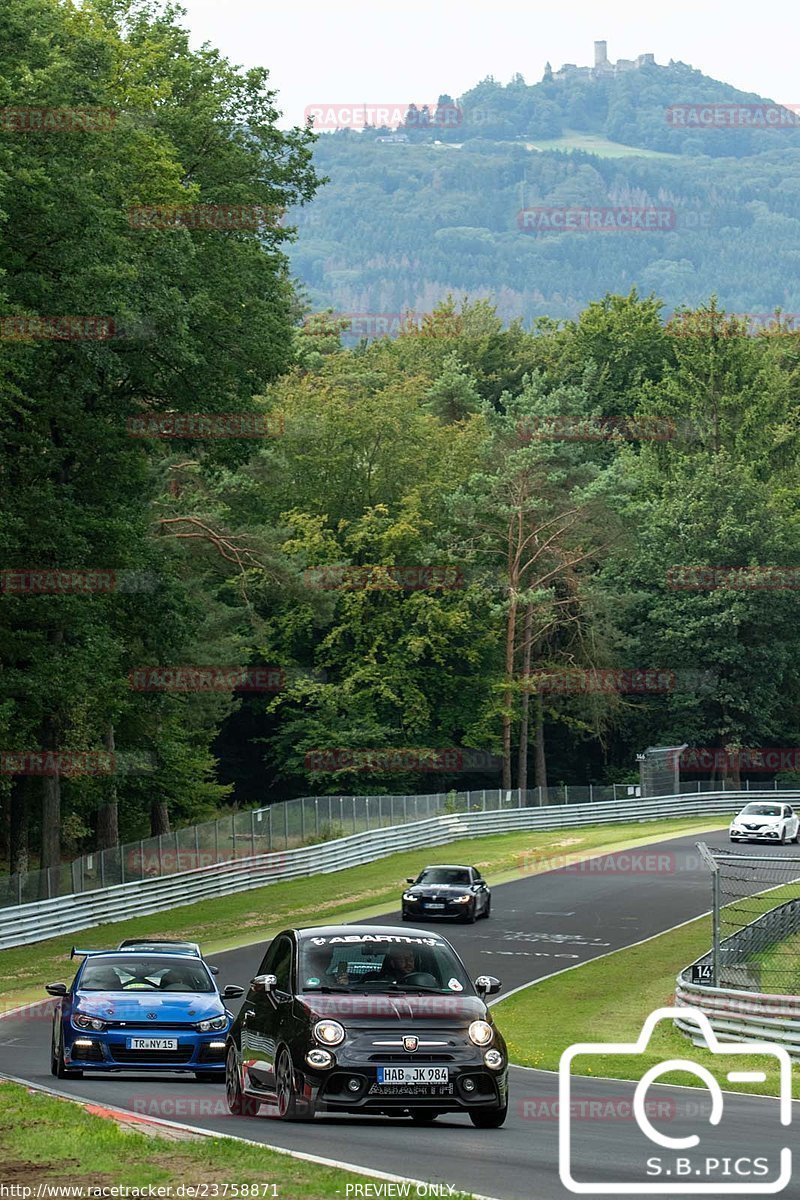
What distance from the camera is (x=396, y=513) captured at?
83.8 m

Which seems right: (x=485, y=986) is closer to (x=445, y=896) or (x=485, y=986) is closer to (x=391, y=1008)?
(x=391, y=1008)

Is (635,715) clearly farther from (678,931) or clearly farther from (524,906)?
(678,931)

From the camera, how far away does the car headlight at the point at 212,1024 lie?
59.0 ft

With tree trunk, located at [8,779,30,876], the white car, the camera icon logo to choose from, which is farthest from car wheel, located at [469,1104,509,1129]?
the white car

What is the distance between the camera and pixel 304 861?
176 feet

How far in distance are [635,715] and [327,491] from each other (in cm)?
1851

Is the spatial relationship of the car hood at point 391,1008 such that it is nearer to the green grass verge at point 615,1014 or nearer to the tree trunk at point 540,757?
the green grass verge at point 615,1014

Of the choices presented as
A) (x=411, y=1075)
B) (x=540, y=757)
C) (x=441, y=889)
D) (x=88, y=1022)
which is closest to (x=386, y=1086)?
(x=411, y=1075)

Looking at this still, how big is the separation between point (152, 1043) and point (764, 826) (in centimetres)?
4258

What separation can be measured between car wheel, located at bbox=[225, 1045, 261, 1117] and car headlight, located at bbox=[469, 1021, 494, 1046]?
75.9 inches

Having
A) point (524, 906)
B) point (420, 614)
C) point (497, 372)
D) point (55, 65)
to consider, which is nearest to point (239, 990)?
point (55, 65)

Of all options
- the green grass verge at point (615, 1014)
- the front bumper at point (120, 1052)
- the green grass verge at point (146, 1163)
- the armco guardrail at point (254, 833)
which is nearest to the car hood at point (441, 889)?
the green grass verge at point (615, 1014)

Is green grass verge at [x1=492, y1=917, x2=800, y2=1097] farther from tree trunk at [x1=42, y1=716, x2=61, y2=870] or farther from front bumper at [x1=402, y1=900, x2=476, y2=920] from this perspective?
tree trunk at [x1=42, y1=716, x2=61, y2=870]

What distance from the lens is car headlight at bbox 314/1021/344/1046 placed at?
1290cm
